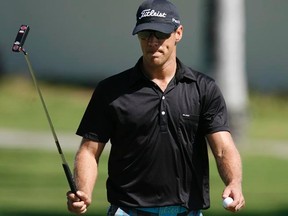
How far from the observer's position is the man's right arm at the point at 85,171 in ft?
23.0

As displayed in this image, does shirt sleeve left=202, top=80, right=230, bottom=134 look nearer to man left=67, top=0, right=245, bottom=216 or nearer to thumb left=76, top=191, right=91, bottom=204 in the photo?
man left=67, top=0, right=245, bottom=216

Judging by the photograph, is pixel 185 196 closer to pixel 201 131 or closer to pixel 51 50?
pixel 201 131

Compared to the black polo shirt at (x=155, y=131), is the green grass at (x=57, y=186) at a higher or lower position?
lower

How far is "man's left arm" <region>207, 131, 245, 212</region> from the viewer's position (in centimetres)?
698

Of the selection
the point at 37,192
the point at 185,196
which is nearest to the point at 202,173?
the point at 185,196

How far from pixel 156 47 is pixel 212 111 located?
1.71 ft

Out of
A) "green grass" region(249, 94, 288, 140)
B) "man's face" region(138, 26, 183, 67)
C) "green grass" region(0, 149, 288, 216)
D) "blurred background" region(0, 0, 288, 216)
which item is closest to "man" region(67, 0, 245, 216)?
"man's face" region(138, 26, 183, 67)

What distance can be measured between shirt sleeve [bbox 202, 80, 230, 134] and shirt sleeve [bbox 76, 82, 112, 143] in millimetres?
573

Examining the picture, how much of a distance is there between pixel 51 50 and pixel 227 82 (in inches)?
299

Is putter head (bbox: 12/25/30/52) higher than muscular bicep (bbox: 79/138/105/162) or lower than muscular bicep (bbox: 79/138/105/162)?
higher

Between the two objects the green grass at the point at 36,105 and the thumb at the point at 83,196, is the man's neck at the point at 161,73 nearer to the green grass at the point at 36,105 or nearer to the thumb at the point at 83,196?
the thumb at the point at 83,196

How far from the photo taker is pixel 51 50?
27828 mm

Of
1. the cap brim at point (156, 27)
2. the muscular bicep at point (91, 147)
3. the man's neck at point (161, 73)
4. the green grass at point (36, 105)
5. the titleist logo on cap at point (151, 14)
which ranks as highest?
the titleist logo on cap at point (151, 14)

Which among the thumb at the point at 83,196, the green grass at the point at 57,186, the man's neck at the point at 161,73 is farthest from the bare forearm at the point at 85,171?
the green grass at the point at 57,186
